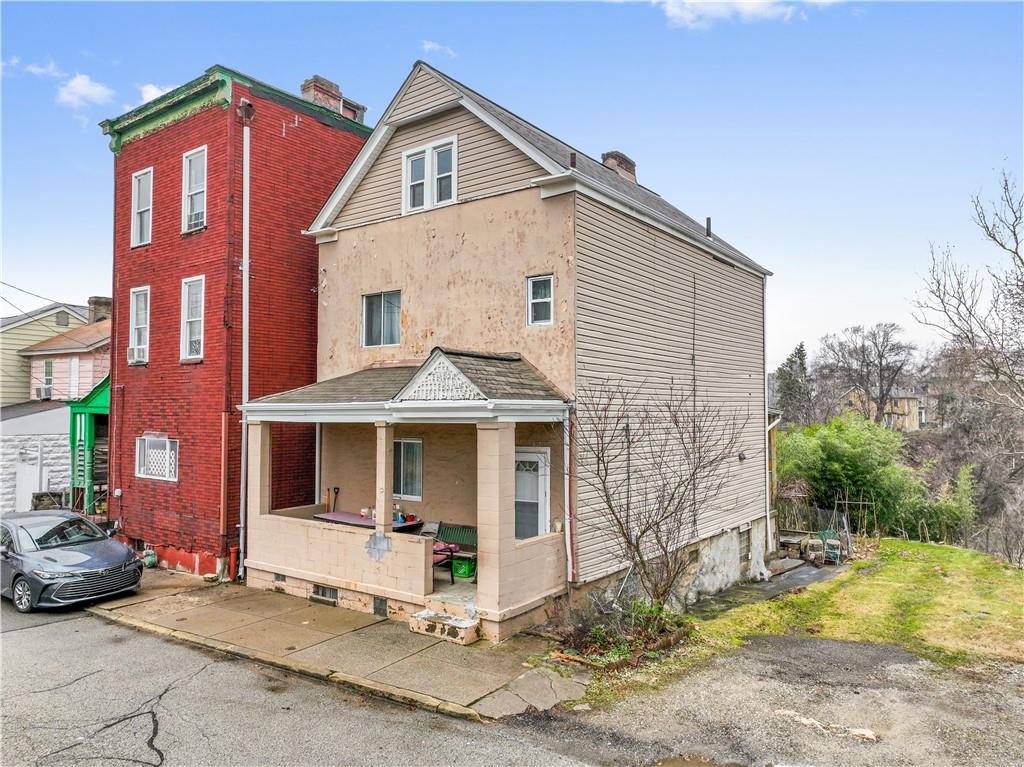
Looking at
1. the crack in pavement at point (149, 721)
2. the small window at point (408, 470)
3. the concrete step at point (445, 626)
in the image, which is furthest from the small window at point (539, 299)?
the crack in pavement at point (149, 721)

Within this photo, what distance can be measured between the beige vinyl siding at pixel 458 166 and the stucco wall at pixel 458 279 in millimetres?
289

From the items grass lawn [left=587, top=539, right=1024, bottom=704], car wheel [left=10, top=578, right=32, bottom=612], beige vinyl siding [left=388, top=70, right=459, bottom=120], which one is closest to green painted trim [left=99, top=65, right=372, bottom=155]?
beige vinyl siding [left=388, top=70, right=459, bottom=120]

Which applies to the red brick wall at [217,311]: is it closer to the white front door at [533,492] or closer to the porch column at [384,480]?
the porch column at [384,480]

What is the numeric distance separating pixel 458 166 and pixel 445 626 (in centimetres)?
863

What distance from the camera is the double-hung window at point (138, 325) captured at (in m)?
16.0

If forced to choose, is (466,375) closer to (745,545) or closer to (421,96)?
(421,96)

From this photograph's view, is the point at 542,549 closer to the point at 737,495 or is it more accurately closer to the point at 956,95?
the point at 737,495

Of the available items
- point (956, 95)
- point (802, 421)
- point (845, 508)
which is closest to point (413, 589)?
point (956, 95)

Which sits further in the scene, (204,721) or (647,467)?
(647,467)

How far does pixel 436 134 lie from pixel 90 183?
1216 cm

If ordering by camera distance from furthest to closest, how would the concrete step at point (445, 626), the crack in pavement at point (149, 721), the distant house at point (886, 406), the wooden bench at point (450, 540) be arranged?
1. the distant house at point (886, 406)
2. the wooden bench at point (450, 540)
3. the concrete step at point (445, 626)
4. the crack in pavement at point (149, 721)

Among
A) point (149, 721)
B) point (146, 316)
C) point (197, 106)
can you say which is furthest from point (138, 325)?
point (149, 721)

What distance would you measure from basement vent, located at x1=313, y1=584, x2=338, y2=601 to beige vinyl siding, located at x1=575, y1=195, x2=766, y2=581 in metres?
4.46

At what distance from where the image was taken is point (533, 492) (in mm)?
11523
